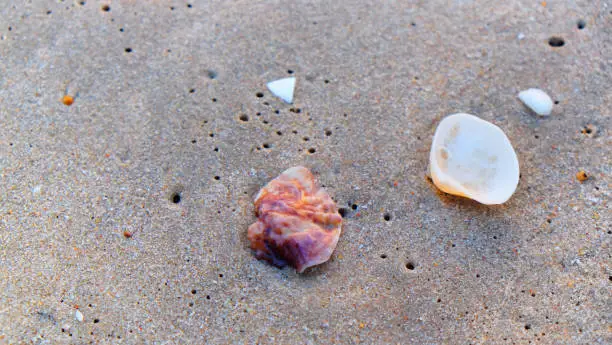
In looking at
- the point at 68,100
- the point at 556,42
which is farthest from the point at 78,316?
the point at 556,42

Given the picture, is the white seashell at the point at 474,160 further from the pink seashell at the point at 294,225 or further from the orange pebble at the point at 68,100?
the orange pebble at the point at 68,100

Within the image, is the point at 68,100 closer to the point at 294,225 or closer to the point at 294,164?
the point at 294,164

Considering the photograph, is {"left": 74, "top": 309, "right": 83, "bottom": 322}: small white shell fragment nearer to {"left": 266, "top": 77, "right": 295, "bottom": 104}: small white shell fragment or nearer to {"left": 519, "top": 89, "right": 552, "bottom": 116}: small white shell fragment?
{"left": 266, "top": 77, "right": 295, "bottom": 104}: small white shell fragment

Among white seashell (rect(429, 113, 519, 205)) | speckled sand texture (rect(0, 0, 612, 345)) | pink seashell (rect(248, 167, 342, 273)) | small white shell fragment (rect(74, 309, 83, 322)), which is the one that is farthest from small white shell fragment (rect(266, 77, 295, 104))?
small white shell fragment (rect(74, 309, 83, 322))

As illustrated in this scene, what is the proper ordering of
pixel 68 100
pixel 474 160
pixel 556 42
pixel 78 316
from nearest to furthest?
1. pixel 78 316
2. pixel 474 160
3. pixel 68 100
4. pixel 556 42

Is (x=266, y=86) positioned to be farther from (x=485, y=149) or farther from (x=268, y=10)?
(x=485, y=149)

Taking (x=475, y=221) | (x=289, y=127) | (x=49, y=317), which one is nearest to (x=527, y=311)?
(x=475, y=221)

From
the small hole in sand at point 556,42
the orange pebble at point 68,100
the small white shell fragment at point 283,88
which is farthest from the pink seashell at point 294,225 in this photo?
the small hole in sand at point 556,42
